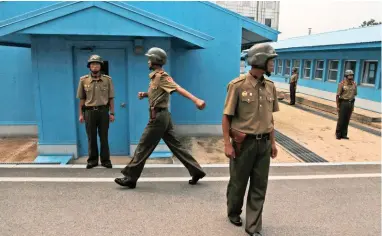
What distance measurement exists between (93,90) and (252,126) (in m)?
3.04

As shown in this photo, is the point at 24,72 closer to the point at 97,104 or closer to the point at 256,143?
the point at 97,104

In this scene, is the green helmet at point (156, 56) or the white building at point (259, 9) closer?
the green helmet at point (156, 56)

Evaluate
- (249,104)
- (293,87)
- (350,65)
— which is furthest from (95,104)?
(350,65)

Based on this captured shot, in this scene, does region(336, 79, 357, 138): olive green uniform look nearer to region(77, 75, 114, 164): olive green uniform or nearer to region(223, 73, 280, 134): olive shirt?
region(223, 73, 280, 134): olive shirt

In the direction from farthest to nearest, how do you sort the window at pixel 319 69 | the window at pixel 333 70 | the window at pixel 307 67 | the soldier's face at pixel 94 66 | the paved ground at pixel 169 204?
the window at pixel 307 67, the window at pixel 319 69, the window at pixel 333 70, the soldier's face at pixel 94 66, the paved ground at pixel 169 204

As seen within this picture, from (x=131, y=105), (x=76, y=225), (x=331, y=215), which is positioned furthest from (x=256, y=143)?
(x=131, y=105)

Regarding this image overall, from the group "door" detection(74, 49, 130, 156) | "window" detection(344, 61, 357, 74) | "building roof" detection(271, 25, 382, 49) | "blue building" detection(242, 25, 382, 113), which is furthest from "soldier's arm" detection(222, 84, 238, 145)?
"window" detection(344, 61, 357, 74)

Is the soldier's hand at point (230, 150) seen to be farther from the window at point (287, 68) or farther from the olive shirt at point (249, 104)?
the window at point (287, 68)

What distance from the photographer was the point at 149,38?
6121 millimetres

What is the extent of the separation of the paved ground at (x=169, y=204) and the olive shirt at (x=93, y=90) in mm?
1172

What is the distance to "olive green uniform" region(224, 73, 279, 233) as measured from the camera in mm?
3258

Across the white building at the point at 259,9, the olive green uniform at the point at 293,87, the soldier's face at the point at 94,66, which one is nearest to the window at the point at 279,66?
the olive green uniform at the point at 293,87

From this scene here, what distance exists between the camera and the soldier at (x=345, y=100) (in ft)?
26.0

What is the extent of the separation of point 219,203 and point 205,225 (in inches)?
24.8
